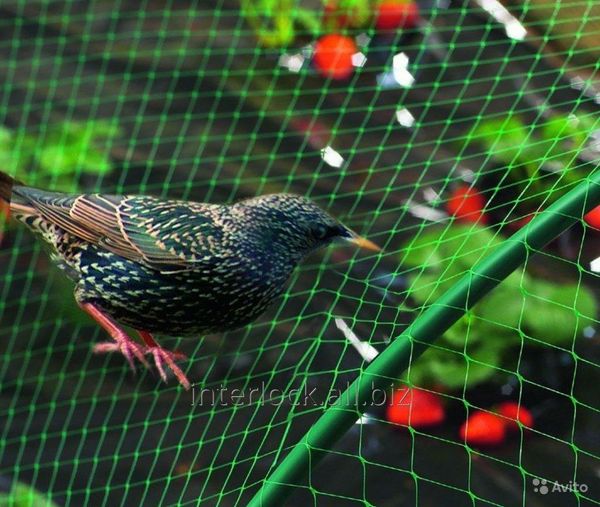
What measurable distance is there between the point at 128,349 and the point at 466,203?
99cm

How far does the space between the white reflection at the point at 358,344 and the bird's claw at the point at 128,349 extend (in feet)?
1.73

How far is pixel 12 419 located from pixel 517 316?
144 cm

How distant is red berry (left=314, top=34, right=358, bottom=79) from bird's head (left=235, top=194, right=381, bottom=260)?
0.99m

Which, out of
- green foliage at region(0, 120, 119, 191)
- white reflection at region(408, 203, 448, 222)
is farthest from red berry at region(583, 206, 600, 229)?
green foliage at region(0, 120, 119, 191)

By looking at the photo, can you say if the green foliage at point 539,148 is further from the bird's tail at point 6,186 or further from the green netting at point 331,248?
the bird's tail at point 6,186

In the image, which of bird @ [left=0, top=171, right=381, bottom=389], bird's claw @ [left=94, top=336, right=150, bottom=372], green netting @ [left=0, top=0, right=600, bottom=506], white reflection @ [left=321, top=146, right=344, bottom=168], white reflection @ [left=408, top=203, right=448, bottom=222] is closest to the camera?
bird @ [left=0, top=171, right=381, bottom=389]

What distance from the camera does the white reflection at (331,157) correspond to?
3.52 meters

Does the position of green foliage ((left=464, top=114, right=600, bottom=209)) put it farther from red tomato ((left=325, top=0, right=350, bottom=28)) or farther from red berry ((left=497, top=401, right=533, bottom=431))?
red tomato ((left=325, top=0, right=350, bottom=28))

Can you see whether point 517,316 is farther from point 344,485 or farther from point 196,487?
point 196,487

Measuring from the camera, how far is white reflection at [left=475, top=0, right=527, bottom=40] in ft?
11.6

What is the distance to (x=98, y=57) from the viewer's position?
390 cm

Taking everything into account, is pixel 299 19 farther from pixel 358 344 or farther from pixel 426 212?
pixel 358 344

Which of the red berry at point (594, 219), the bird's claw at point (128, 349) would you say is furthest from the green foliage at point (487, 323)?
the bird's claw at point (128, 349)

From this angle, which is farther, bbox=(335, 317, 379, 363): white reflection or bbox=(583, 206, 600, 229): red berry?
bbox=(583, 206, 600, 229): red berry
